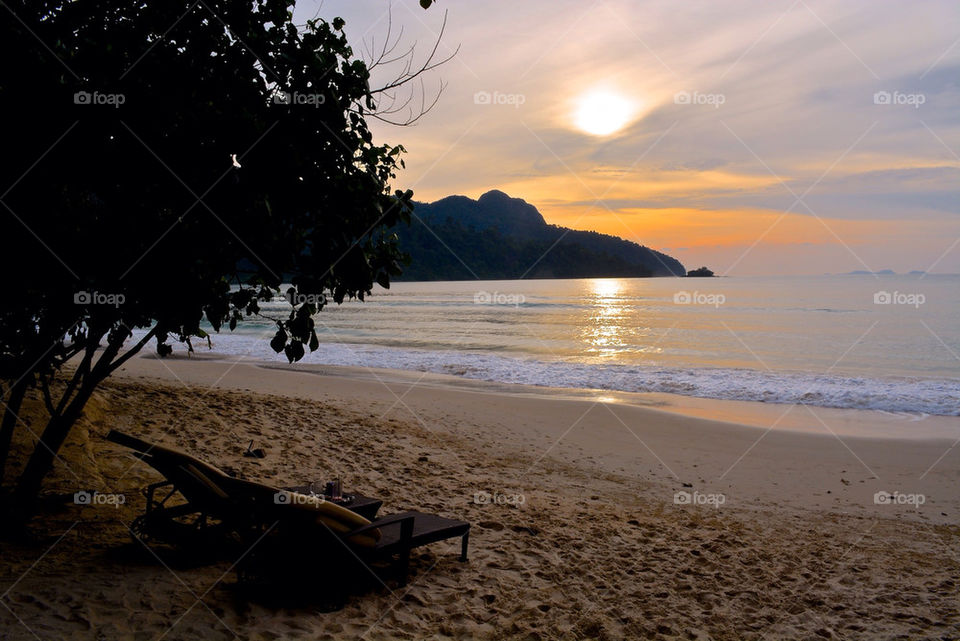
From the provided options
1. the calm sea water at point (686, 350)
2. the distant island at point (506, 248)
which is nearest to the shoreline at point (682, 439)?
the calm sea water at point (686, 350)

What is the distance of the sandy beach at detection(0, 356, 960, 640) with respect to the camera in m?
4.18

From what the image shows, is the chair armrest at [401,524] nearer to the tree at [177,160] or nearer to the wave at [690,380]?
the tree at [177,160]

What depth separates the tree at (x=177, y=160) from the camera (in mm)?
3783

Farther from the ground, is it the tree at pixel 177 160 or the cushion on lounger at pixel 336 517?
the tree at pixel 177 160

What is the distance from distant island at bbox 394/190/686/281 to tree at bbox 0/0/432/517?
278 ft

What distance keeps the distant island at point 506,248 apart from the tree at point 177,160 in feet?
278

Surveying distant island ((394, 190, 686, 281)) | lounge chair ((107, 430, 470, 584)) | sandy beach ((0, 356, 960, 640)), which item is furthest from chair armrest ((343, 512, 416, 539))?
distant island ((394, 190, 686, 281))

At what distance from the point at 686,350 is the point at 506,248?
112 metres

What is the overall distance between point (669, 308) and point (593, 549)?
5109 centimetres

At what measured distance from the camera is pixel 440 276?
14075 centimetres

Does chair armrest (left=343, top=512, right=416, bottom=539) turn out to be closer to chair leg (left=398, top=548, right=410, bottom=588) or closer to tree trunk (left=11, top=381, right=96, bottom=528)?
chair leg (left=398, top=548, right=410, bottom=588)

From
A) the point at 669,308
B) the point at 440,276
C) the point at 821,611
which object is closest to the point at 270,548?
the point at 821,611

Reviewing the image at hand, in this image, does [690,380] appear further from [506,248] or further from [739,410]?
[506,248]

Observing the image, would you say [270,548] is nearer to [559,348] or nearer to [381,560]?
[381,560]
